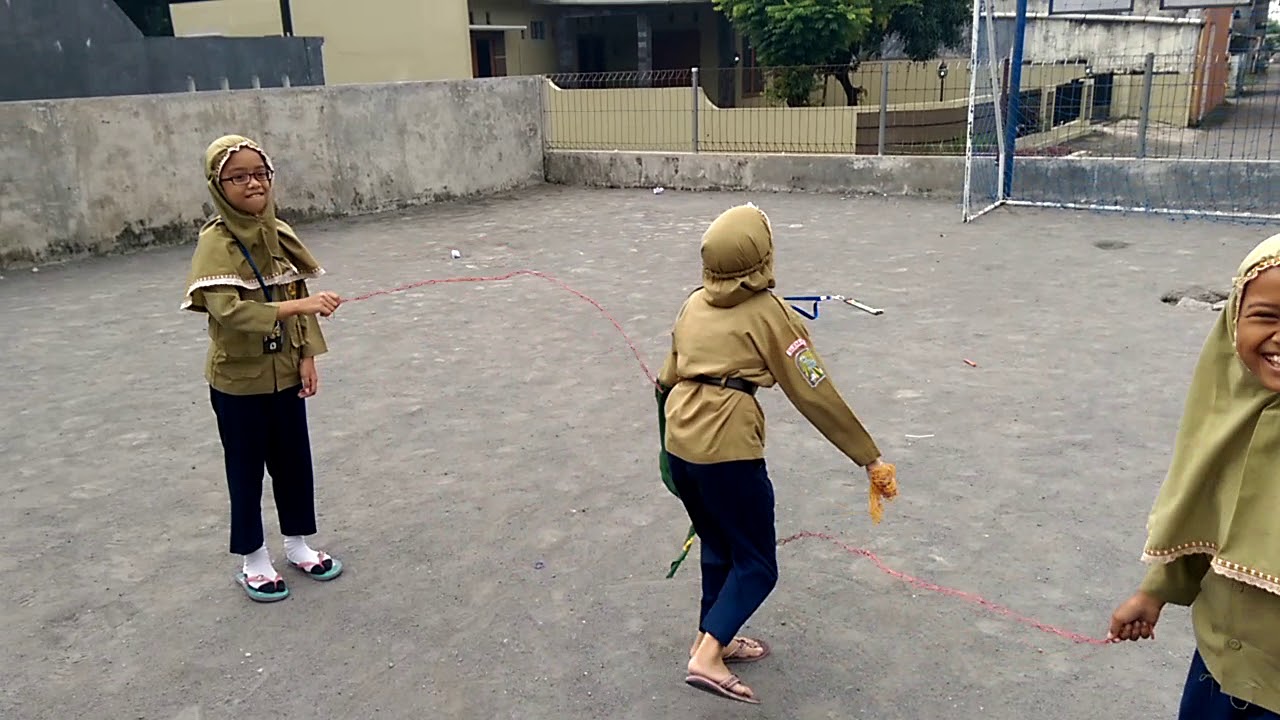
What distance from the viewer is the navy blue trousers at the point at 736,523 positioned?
282cm

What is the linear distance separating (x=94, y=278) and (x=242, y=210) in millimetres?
6792

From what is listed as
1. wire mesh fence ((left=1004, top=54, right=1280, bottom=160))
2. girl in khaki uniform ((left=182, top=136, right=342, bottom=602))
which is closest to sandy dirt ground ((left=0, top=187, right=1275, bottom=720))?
girl in khaki uniform ((left=182, top=136, right=342, bottom=602))

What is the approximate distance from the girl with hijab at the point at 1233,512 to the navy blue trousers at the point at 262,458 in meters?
2.83

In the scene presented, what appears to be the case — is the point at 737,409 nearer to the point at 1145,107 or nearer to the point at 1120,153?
the point at 1145,107

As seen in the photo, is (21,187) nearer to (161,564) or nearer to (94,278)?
(94,278)

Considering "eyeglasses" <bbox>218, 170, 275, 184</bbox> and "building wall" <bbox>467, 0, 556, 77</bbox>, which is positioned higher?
"building wall" <bbox>467, 0, 556, 77</bbox>

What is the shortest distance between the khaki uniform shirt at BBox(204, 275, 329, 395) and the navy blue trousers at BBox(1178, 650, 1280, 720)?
9.08 ft

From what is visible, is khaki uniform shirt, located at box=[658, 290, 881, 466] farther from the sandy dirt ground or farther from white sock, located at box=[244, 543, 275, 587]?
white sock, located at box=[244, 543, 275, 587]

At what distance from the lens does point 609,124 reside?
607 inches

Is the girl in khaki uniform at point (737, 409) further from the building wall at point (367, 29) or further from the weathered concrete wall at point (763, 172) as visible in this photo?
the building wall at point (367, 29)

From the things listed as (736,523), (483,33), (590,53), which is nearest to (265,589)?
(736,523)

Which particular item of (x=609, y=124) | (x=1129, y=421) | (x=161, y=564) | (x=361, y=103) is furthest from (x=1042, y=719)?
(x=609, y=124)

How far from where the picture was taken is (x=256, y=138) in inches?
446

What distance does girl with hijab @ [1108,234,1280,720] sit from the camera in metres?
1.71
